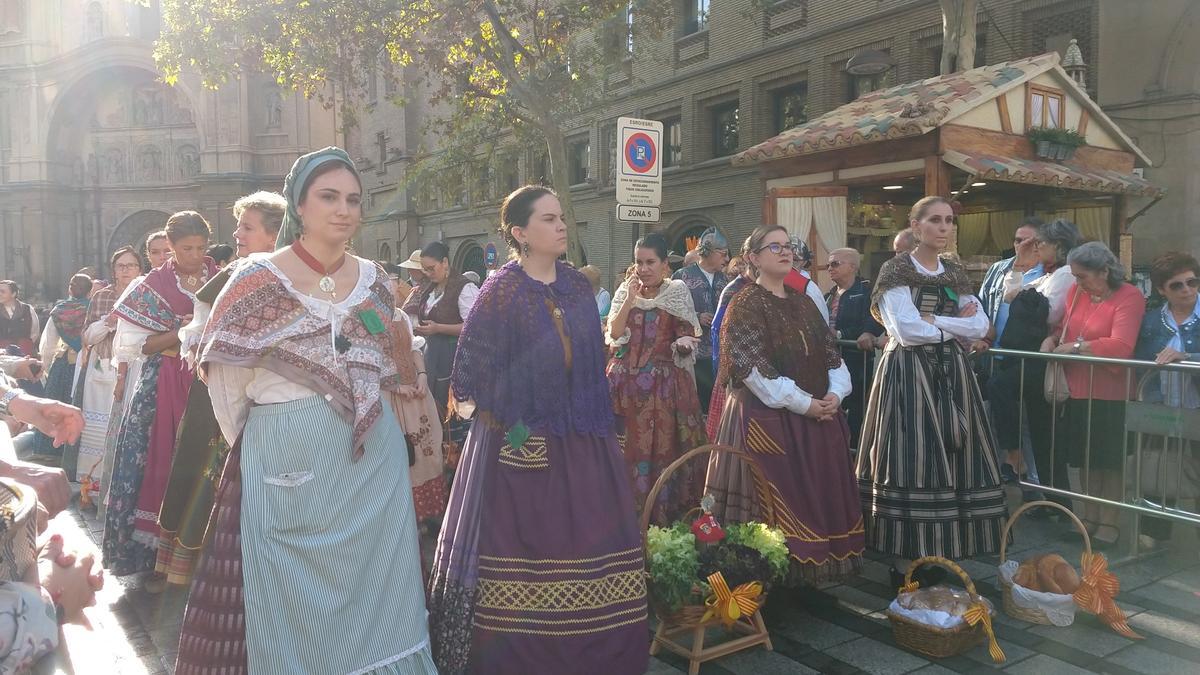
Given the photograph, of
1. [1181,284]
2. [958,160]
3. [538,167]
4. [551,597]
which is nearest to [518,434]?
[551,597]

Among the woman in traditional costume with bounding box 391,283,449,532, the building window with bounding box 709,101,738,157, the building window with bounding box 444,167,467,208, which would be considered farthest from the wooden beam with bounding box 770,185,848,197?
the building window with bounding box 709,101,738,157

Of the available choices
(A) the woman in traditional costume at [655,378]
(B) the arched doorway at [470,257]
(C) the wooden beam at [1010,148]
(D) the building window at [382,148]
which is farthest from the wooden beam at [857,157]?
(D) the building window at [382,148]

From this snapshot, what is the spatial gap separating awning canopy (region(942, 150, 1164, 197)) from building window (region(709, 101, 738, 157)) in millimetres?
10371

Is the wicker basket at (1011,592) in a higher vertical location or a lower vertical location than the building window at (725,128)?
lower

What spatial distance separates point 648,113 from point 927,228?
18.8m

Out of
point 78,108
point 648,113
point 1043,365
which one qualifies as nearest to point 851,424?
point 1043,365

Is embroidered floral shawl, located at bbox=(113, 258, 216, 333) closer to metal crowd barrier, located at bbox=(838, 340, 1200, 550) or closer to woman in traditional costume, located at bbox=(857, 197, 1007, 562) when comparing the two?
woman in traditional costume, located at bbox=(857, 197, 1007, 562)

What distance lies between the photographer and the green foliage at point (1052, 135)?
9.97 m

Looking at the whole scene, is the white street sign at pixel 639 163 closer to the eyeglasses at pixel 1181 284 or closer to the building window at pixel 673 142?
the eyeglasses at pixel 1181 284

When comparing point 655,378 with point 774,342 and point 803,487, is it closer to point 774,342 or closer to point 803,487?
A: point 774,342

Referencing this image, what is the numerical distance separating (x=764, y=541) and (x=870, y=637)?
85 centimetres

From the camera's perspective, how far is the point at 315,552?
9.30 ft

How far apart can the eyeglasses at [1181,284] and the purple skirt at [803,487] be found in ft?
8.81

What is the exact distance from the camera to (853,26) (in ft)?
56.2
